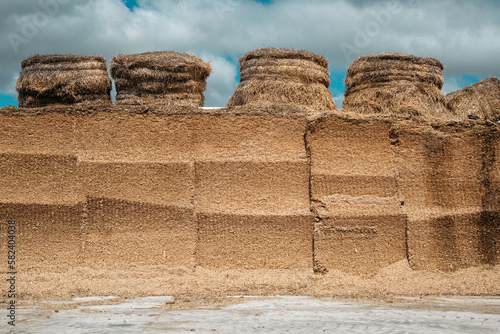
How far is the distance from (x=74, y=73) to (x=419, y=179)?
791 cm

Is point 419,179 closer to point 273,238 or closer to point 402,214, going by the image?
point 402,214

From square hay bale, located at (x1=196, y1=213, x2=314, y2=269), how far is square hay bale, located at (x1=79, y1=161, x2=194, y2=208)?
665 mm

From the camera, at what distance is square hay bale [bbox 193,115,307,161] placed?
12078mm

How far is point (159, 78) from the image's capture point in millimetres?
12883

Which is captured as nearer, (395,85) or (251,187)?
(251,187)

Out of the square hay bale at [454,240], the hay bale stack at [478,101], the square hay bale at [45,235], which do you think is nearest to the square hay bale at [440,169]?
the square hay bale at [454,240]

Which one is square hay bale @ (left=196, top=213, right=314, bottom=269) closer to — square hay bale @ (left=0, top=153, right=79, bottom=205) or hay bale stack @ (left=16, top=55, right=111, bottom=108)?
square hay bale @ (left=0, top=153, right=79, bottom=205)

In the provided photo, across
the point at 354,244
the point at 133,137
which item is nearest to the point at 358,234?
the point at 354,244

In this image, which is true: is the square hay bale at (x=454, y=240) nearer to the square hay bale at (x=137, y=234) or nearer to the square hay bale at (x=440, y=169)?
the square hay bale at (x=440, y=169)

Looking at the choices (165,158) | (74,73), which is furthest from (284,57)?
(74,73)

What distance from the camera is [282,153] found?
12.2 meters

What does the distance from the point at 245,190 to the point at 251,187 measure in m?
0.14

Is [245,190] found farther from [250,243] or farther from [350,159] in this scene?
[350,159]

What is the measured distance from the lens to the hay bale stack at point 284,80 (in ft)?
43.7
